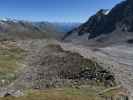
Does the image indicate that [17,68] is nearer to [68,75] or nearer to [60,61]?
[60,61]

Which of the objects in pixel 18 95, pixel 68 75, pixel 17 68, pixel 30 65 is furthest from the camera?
pixel 30 65

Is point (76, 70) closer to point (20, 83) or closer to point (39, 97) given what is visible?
point (20, 83)

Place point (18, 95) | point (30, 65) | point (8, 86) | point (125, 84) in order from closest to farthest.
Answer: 1. point (18, 95)
2. point (125, 84)
3. point (8, 86)
4. point (30, 65)

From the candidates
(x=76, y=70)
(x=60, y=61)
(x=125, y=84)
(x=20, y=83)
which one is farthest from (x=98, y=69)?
(x=60, y=61)

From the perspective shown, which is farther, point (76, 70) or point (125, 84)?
point (76, 70)

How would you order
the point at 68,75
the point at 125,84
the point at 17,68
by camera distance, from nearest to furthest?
1. the point at 125,84
2. the point at 68,75
3. the point at 17,68

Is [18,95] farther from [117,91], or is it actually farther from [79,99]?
[117,91]

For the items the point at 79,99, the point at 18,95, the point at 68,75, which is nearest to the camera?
the point at 79,99

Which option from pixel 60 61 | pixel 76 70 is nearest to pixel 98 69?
pixel 76 70

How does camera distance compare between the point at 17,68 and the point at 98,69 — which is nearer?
the point at 98,69
